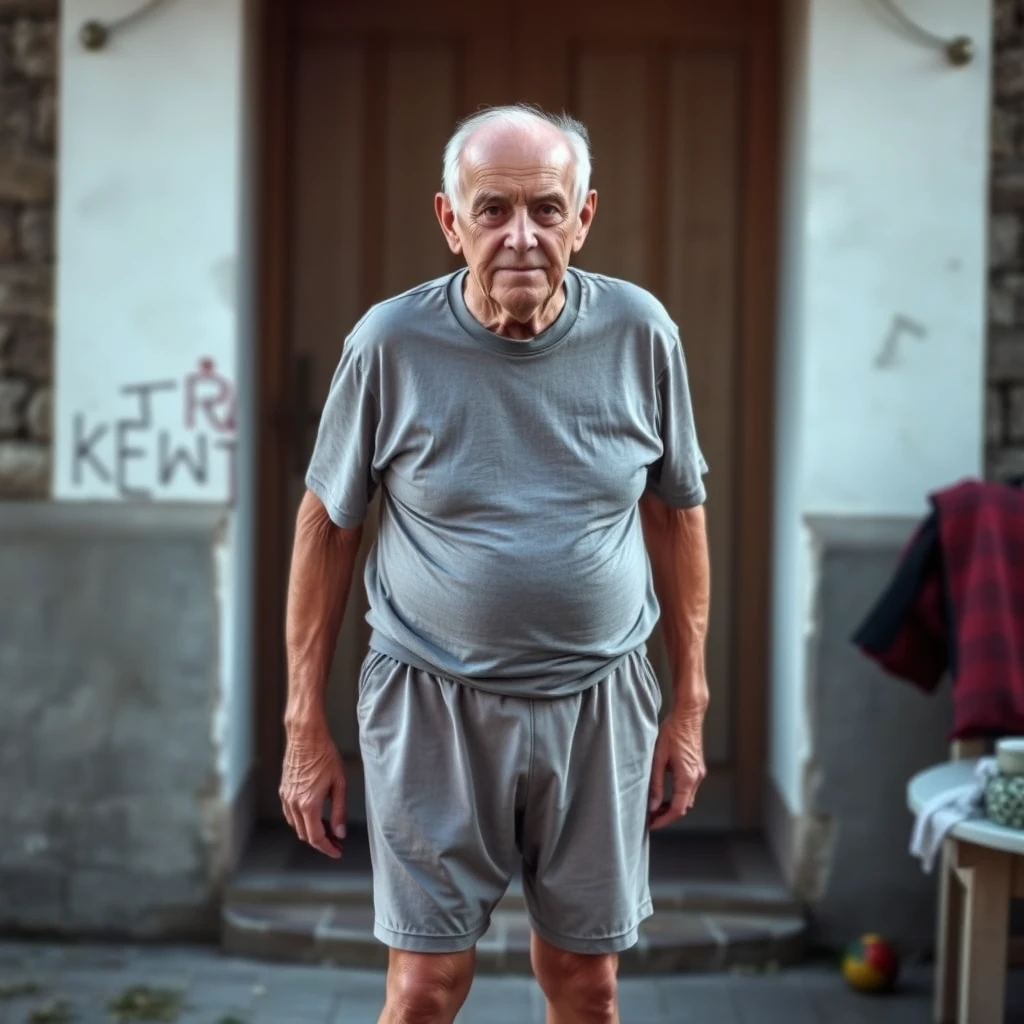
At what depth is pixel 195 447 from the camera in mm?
4770

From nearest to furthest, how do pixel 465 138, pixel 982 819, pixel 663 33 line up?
pixel 465 138 < pixel 982 819 < pixel 663 33

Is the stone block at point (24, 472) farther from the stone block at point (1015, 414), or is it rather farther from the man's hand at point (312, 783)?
the stone block at point (1015, 414)

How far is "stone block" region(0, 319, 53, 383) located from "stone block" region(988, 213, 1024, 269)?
260 centimetres

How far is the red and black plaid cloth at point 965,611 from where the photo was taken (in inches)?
162

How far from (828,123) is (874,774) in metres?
1.78

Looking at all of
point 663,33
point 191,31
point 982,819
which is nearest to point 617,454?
point 982,819

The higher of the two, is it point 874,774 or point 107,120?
point 107,120

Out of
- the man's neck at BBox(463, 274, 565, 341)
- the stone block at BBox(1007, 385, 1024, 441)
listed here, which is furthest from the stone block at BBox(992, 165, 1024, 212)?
the man's neck at BBox(463, 274, 565, 341)

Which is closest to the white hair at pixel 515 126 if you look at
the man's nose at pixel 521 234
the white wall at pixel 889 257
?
the man's nose at pixel 521 234

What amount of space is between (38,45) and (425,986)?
3050 millimetres

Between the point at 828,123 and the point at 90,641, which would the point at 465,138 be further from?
the point at 90,641

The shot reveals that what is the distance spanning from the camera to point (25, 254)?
480 cm

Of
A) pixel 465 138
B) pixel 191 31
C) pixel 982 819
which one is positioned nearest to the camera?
pixel 465 138

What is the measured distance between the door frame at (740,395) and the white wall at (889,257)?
1.64 feet
